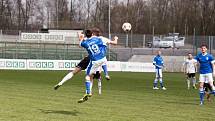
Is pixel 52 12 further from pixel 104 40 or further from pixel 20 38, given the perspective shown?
pixel 104 40

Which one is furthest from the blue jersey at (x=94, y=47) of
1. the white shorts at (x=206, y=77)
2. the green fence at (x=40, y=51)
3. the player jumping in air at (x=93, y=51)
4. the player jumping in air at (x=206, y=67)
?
the green fence at (x=40, y=51)

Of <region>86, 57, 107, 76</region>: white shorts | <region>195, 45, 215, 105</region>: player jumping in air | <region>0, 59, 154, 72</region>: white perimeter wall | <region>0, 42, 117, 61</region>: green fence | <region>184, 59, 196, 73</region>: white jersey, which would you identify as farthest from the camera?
<region>0, 42, 117, 61</region>: green fence

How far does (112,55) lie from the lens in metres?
53.2

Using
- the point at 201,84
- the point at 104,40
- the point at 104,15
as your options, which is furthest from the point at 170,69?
the point at 104,15

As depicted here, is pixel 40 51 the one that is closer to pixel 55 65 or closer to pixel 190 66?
pixel 55 65

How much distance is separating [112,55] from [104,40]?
4103 centimetres

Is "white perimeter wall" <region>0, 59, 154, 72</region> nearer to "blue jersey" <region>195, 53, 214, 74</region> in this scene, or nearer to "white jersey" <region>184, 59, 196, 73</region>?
"white jersey" <region>184, 59, 196, 73</region>

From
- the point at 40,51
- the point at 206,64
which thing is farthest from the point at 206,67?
the point at 40,51

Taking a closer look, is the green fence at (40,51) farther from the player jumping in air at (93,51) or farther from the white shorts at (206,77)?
the player jumping in air at (93,51)

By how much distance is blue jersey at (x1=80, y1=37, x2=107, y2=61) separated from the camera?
39.4ft

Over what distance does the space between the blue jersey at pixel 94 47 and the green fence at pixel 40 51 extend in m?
39.4

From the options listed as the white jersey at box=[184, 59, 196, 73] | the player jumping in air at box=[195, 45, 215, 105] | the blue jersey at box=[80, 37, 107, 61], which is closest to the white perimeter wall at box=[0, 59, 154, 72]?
the white jersey at box=[184, 59, 196, 73]

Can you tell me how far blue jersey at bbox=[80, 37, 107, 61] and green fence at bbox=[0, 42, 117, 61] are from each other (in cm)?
3935

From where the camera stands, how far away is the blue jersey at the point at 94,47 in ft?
39.4
